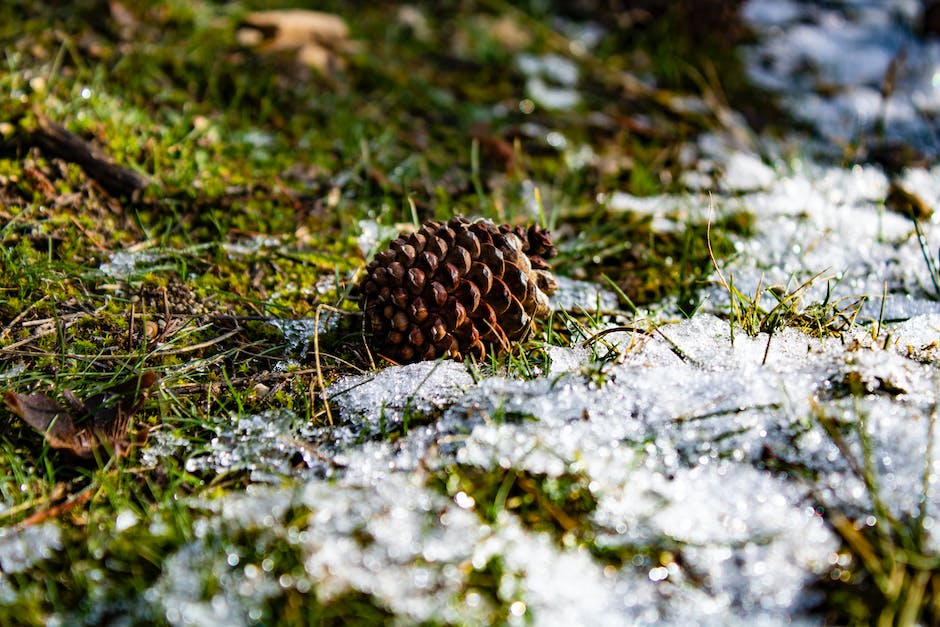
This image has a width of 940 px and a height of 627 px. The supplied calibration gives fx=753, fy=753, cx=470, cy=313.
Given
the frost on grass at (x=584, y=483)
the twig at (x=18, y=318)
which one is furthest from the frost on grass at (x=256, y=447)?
the twig at (x=18, y=318)

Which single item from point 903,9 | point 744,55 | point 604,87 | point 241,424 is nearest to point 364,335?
point 241,424

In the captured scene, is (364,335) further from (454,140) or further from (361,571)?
(454,140)

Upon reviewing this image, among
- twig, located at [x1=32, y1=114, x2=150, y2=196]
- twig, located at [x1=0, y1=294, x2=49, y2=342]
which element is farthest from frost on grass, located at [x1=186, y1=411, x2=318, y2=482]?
twig, located at [x1=32, y1=114, x2=150, y2=196]

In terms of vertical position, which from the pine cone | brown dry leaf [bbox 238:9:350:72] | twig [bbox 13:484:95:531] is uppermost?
brown dry leaf [bbox 238:9:350:72]

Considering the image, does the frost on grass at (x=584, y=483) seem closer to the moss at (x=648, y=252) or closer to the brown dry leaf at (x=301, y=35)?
the moss at (x=648, y=252)

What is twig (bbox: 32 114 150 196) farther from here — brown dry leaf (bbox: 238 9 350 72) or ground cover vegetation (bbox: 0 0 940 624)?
brown dry leaf (bbox: 238 9 350 72)

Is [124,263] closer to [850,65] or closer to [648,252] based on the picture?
[648,252]
